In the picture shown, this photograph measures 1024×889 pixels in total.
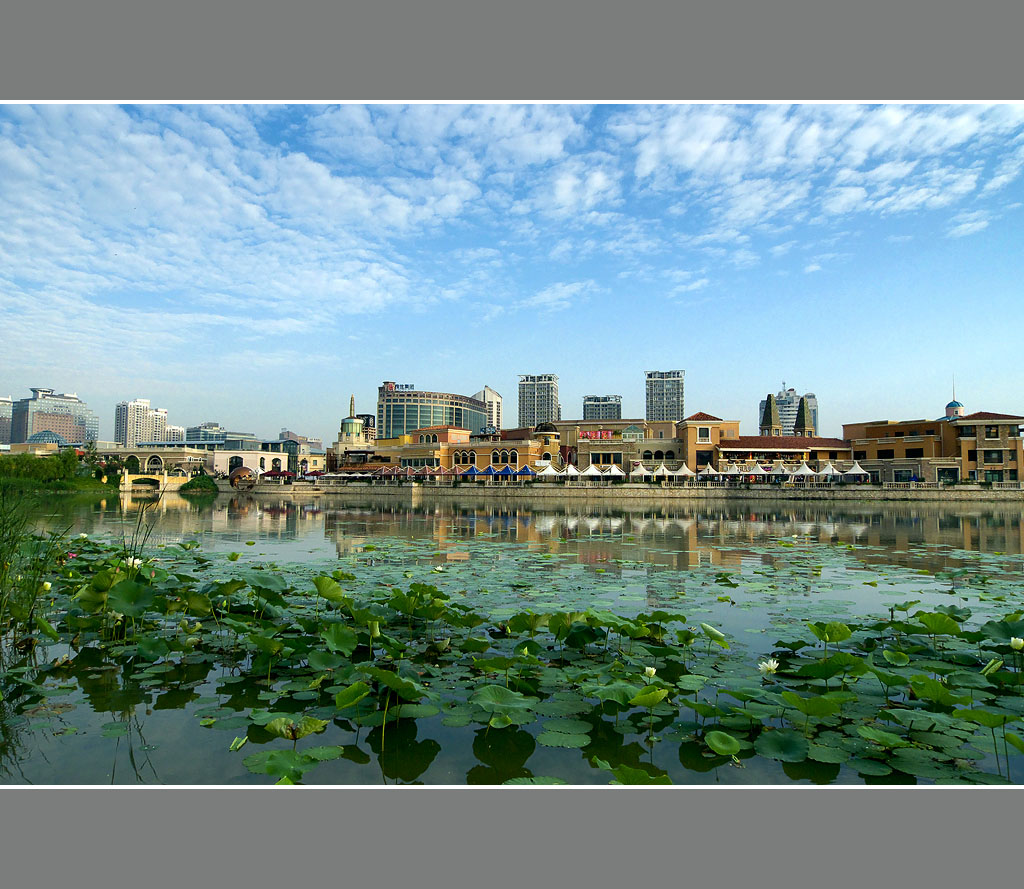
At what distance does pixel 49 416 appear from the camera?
46.2m

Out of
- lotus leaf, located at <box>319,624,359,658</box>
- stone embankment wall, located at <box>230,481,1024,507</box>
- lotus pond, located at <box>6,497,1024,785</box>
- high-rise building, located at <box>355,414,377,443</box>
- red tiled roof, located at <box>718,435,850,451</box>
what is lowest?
stone embankment wall, located at <box>230,481,1024,507</box>

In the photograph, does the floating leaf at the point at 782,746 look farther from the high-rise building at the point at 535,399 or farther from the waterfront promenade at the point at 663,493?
the high-rise building at the point at 535,399

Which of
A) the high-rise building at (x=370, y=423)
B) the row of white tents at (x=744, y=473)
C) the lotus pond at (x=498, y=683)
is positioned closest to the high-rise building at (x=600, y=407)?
the high-rise building at (x=370, y=423)

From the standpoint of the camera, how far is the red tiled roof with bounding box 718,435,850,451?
42188 millimetres

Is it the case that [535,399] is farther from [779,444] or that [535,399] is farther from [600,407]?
[779,444]

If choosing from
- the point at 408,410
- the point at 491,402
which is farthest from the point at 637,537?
the point at 491,402

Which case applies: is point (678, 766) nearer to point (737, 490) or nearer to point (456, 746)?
point (456, 746)

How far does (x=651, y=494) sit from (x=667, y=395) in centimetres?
8506

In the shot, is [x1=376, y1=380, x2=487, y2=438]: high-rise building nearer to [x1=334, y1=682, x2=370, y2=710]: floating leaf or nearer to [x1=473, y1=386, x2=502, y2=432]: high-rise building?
[x1=473, y1=386, x2=502, y2=432]: high-rise building

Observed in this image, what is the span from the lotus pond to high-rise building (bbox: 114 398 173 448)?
121 meters

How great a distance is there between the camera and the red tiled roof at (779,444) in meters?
42.2

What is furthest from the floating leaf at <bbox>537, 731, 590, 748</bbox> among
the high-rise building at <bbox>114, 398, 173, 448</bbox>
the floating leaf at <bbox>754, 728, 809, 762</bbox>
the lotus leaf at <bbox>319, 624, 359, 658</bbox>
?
the high-rise building at <bbox>114, 398, 173, 448</bbox>

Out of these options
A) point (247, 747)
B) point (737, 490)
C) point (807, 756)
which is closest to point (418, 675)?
point (247, 747)

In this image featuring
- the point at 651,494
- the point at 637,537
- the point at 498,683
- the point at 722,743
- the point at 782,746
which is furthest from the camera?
the point at 651,494
